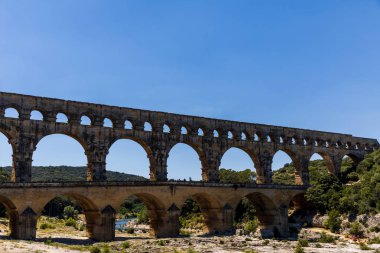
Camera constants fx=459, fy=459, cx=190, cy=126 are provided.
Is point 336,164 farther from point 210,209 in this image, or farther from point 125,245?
point 125,245

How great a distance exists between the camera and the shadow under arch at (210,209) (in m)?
46.4

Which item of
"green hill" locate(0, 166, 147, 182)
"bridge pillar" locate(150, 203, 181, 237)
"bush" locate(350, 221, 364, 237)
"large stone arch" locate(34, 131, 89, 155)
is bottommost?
"bush" locate(350, 221, 364, 237)

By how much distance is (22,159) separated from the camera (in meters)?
39.8

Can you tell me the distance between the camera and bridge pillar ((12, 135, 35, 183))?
3934cm

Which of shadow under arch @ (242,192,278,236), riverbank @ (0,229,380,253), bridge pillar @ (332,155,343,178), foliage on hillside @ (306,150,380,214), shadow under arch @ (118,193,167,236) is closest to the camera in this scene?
riverbank @ (0,229,380,253)

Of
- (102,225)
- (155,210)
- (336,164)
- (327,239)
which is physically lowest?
(327,239)

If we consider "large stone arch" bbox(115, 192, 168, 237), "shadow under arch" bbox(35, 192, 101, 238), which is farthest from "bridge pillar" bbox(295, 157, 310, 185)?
"shadow under arch" bbox(35, 192, 101, 238)

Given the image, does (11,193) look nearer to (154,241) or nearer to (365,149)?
(154,241)

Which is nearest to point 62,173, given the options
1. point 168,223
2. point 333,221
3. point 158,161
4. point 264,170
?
point 264,170

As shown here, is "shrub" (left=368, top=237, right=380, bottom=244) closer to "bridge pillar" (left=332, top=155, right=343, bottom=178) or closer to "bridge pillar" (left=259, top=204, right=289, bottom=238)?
"bridge pillar" (left=259, top=204, right=289, bottom=238)

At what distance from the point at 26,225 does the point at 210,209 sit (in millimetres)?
18907

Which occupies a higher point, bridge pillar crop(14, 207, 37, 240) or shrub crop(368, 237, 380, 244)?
bridge pillar crop(14, 207, 37, 240)

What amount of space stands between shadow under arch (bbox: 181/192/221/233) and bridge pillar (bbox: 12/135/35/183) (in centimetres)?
1593

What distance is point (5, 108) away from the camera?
129ft
